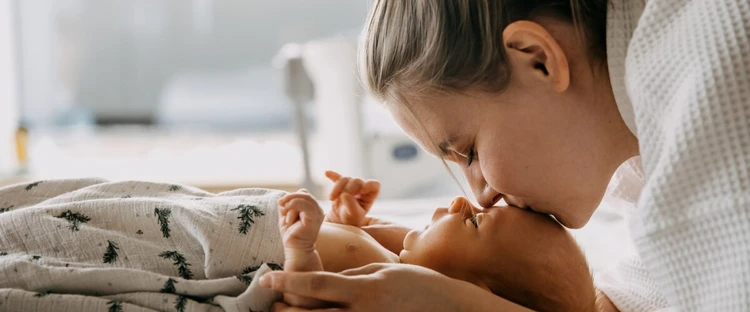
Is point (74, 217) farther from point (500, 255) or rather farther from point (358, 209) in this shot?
point (500, 255)

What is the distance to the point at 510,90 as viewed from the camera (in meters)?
0.96

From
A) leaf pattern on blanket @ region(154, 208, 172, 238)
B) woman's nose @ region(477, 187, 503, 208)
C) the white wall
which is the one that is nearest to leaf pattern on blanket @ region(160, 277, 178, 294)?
leaf pattern on blanket @ region(154, 208, 172, 238)

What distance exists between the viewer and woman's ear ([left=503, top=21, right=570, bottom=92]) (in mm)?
899

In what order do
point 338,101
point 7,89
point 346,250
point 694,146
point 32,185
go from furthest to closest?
point 7,89 → point 338,101 → point 32,185 → point 346,250 → point 694,146

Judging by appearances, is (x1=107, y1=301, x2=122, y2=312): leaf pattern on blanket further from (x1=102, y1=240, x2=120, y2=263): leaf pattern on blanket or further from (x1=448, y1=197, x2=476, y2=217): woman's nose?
(x1=448, y1=197, x2=476, y2=217): woman's nose

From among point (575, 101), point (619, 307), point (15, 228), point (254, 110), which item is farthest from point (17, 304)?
point (254, 110)

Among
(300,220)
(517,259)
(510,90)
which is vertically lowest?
(517,259)

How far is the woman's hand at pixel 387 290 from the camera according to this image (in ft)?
2.73

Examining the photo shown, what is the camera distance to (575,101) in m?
0.97

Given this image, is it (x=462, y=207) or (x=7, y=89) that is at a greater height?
(x=462, y=207)

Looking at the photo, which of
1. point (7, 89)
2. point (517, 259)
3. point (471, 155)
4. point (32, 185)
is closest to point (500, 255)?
point (517, 259)

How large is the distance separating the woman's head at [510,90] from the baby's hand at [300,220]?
8.9 inches

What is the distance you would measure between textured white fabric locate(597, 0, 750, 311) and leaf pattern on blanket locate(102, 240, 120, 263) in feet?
1.92

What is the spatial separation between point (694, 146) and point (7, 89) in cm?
304
